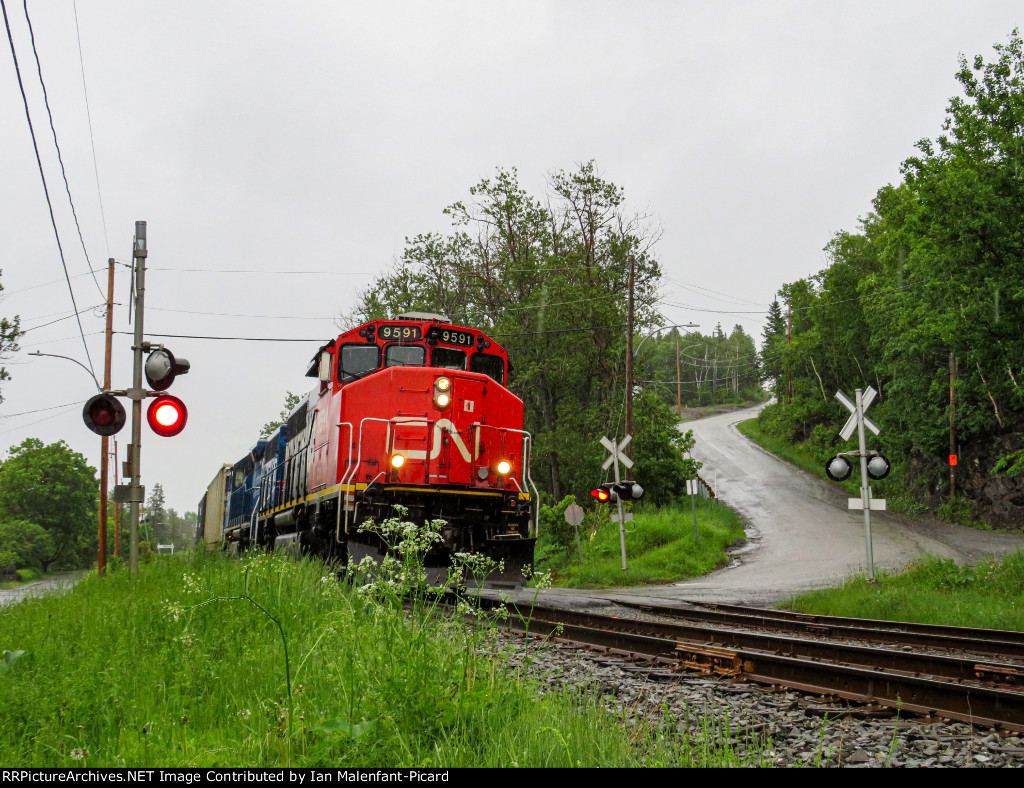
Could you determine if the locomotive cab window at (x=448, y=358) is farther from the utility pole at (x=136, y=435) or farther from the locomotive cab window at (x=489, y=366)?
the utility pole at (x=136, y=435)

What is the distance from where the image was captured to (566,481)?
1348 inches

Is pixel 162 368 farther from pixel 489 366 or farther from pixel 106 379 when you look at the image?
pixel 106 379

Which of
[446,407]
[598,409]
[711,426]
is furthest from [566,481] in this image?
[711,426]

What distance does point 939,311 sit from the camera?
31031 millimetres

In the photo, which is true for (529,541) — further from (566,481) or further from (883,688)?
(566,481)

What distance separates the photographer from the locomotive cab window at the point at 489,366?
43.6ft

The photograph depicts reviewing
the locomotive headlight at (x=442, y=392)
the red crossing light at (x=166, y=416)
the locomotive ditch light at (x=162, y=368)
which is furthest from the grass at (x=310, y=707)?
the locomotive headlight at (x=442, y=392)

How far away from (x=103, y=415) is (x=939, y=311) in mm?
30536

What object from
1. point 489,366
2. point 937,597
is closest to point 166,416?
point 489,366

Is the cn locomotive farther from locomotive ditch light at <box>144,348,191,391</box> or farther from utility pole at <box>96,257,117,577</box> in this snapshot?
utility pole at <box>96,257,117,577</box>

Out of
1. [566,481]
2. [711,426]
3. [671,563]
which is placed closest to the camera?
[671,563]

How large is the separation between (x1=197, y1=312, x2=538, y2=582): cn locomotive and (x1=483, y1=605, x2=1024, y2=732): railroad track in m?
1.72

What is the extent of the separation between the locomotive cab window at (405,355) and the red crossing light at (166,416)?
173 inches
